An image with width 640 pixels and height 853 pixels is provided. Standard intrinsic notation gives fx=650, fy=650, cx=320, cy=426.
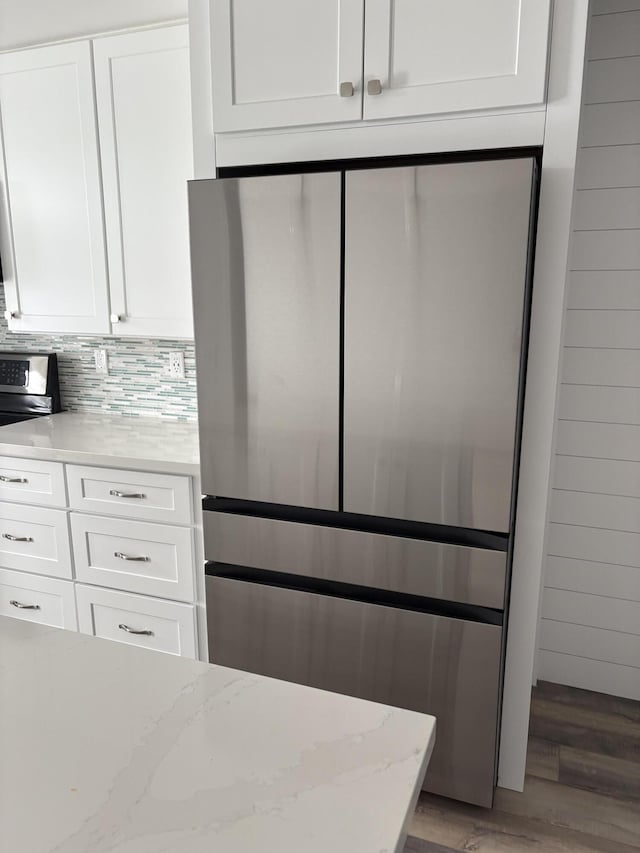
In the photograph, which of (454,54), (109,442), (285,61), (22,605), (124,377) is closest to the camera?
(454,54)

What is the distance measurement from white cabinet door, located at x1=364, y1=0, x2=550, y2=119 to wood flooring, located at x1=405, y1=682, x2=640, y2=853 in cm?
187

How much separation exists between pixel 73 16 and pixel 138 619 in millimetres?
2011

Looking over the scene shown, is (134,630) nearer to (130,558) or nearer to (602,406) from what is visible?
(130,558)

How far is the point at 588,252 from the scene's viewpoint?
7.06ft

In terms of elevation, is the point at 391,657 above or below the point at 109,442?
below

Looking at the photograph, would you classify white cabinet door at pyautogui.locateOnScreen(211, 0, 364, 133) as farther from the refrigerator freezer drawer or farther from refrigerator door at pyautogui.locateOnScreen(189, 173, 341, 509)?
the refrigerator freezer drawer

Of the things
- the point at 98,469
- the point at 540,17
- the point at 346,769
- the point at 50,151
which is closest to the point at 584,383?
the point at 540,17

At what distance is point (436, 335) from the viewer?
1.55 meters

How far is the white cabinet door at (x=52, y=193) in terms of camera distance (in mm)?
2293

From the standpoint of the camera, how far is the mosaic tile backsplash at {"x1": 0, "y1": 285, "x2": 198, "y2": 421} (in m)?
2.67

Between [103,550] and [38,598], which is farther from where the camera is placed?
[38,598]

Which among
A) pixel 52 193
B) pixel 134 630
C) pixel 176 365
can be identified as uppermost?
pixel 52 193

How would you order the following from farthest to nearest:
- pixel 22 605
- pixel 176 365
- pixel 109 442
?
pixel 176 365, pixel 22 605, pixel 109 442

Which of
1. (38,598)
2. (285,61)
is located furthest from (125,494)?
(285,61)
